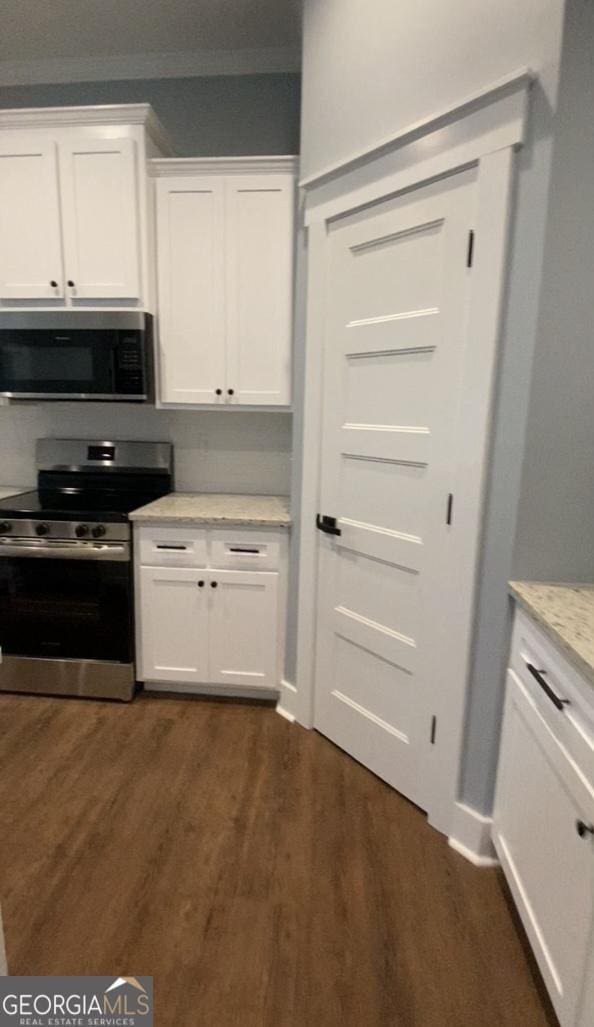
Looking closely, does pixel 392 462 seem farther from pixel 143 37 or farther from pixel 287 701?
pixel 143 37

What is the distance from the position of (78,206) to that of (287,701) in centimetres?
244

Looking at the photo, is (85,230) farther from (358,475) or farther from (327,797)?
(327,797)

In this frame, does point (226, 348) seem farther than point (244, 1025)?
Yes

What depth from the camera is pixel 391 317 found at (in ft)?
5.77

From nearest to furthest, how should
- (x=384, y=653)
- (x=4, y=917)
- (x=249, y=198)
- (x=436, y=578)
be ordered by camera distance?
(x=4, y=917) < (x=436, y=578) < (x=384, y=653) < (x=249, y=198)

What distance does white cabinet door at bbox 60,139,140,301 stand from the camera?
230cm

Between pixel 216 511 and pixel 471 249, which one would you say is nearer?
pixel 471 249

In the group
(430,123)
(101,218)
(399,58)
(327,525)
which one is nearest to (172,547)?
(327,525)

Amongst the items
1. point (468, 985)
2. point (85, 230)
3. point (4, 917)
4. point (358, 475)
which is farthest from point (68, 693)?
point (85, 230)

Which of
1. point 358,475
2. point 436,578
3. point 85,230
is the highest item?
point 85,230

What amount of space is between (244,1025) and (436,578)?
1.23m

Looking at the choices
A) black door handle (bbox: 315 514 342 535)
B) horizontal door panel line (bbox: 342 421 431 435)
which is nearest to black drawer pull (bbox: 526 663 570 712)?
horizontal door panel line (bbox: 342 421 431 435)

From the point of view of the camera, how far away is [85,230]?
7.78 ft

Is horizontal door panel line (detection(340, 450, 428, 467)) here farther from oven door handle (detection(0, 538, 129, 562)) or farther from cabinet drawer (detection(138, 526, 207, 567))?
oven door handle (detection(0, 538, 129, 562))
